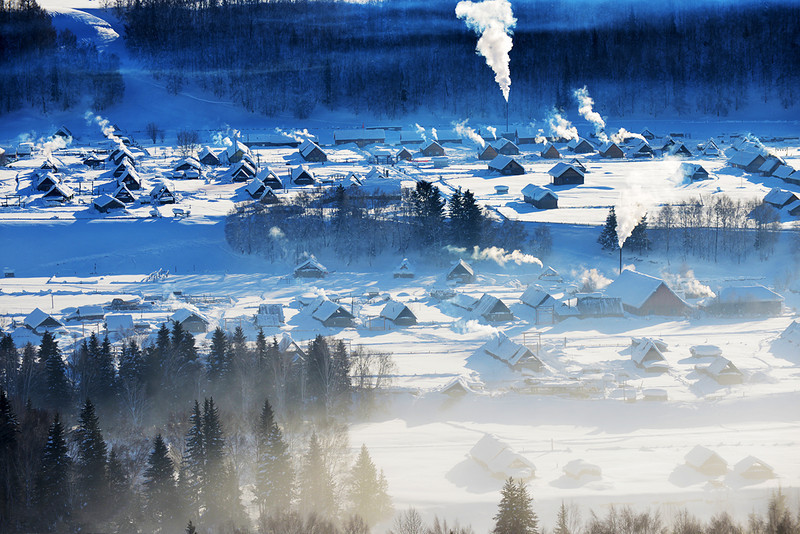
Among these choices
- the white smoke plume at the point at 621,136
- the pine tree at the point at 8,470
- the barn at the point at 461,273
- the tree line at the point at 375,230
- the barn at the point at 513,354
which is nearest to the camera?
the pine tree at the point at 8,470

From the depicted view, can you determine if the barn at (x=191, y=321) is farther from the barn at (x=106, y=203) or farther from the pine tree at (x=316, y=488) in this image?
the barn at (x=106, y=203)

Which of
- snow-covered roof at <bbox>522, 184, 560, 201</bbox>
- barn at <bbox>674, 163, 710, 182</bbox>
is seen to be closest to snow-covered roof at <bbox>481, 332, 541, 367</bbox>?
snow-covered roof at <bbox>522, 184, 560, 201</bbox>

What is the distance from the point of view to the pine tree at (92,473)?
1898 centimetres

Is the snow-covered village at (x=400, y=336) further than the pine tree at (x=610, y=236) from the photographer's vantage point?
No

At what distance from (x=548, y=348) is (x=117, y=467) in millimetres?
13850

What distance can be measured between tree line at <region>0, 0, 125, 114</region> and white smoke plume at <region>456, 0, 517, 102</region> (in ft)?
100

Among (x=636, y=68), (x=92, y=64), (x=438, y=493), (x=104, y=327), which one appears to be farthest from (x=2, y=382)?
(x=636, y=68)

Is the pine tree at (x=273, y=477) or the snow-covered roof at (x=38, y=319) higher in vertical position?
the snow-covered roof at (x=38, y=319)

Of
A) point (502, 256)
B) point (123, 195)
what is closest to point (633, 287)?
point (502, 256)

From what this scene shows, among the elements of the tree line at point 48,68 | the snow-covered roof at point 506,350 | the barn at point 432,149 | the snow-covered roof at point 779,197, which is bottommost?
the snow-covered roof at point 506,350

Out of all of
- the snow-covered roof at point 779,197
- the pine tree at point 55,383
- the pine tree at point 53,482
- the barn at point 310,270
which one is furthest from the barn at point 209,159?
the pine tree at point 53,482

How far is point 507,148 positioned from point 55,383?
46.9 metres

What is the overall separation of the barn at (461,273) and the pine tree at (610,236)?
20.7 feet

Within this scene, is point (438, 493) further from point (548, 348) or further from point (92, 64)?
point (92, 64)
